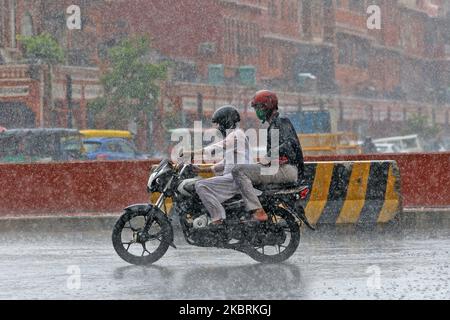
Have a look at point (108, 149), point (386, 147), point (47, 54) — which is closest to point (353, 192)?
point (108, 149)

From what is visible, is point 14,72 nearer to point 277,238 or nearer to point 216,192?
point 216,192

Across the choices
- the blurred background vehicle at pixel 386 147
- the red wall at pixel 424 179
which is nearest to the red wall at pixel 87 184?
the red wall at pixel 424 179

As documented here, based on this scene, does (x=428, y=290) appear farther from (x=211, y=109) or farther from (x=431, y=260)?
(x=211, y=109)

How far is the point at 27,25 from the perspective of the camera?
52.6m

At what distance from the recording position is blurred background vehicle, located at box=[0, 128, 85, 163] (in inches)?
1421

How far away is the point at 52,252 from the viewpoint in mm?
12188

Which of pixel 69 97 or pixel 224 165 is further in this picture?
pixel 69 97

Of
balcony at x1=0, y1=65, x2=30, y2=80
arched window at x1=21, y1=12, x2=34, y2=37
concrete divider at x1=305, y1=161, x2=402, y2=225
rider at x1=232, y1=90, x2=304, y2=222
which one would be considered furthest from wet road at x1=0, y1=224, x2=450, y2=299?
arched window at x1=21, y1=12, x2=34, y2=37

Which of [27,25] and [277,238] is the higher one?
[27,25]

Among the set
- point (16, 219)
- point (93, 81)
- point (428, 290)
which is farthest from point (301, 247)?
point (93, 81)

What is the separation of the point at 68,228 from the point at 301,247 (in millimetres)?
4667

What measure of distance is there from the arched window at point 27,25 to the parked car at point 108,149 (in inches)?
632

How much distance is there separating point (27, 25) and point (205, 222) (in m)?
43.9

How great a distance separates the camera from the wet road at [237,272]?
8.23 meters
